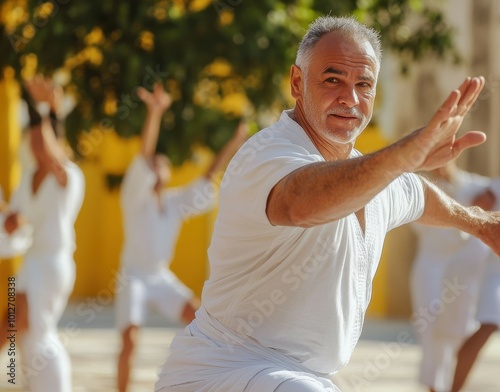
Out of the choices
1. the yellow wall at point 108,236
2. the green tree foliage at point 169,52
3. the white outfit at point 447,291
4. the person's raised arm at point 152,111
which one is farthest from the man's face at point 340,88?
the yellow wall at point 108,236

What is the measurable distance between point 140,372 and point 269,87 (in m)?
2.70

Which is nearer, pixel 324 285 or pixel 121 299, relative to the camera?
pixel 324 285

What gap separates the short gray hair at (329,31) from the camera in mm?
3685

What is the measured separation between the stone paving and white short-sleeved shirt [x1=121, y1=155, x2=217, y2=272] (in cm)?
100

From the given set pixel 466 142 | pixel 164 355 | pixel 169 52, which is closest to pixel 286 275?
pixel 466 142

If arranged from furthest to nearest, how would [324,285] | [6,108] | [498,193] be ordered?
1. [6,108]
2. [498,193]
3. [324,285]

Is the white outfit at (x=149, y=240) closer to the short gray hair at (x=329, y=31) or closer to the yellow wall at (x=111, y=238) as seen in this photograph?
the short gray hair at (x=329, y=31)

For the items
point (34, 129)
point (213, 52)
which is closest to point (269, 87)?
point (213, 52)

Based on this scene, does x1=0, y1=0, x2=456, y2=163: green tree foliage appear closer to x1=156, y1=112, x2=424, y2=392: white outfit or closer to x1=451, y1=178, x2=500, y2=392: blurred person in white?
x1=451, y1=178, x2=500, y2=392: blurred person in white

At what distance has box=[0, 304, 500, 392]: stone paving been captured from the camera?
1033 cm

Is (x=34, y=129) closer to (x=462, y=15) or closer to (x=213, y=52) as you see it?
(x=213, y=52)

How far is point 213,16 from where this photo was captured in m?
11.1

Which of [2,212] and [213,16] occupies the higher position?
[213,16]

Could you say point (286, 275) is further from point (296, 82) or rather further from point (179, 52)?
point (179, 52)
